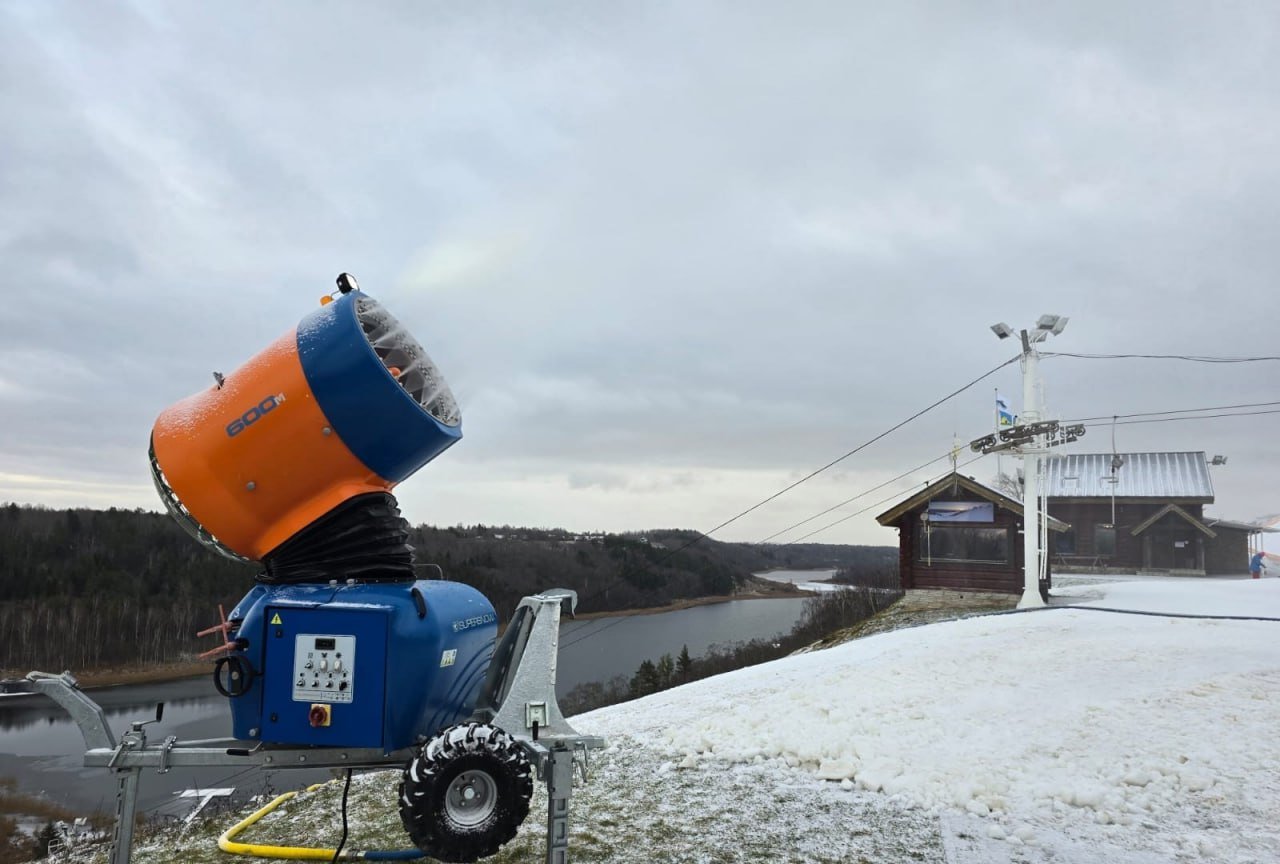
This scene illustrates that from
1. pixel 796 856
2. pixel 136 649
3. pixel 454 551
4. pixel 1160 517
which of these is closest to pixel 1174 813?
pixel 796 856

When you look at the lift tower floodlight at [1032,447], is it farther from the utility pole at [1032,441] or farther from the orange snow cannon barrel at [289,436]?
the orange snow cannon barrel at [289,436]

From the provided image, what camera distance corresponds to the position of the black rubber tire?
3.77m

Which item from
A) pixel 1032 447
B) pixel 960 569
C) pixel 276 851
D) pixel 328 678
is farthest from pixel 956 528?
pixel 328 678

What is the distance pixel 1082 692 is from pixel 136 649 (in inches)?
2499

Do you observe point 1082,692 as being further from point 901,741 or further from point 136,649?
point 136,649

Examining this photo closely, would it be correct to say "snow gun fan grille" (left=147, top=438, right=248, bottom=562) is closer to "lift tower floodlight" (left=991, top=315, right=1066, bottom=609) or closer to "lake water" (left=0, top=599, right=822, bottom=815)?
"lake water" (left=0, top=599, right=822, bottom=815)

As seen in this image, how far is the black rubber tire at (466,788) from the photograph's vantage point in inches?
148

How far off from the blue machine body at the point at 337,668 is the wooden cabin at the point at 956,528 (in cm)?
1923

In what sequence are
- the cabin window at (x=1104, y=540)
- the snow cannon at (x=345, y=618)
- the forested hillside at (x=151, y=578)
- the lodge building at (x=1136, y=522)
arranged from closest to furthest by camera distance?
the snow cannon at (x=345, y=618), the lodge building at (x=1136, y=522), the cabin window at (x=1104, y=540), the forested hillside at (x=151, y=578)

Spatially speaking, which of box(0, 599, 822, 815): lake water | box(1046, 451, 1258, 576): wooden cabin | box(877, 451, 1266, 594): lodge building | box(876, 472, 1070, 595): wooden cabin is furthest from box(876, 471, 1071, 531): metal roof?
box(1046, 451, 1258, 576): wooden cabin

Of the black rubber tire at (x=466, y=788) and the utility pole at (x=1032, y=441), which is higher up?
the utility pole at (x=1032, y=441)

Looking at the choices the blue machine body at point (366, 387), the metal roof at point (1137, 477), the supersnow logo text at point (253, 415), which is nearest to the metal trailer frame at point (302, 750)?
the blue machine body at point (366, 387)

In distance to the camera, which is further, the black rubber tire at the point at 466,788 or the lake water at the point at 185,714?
the lake water at the point at 185,714

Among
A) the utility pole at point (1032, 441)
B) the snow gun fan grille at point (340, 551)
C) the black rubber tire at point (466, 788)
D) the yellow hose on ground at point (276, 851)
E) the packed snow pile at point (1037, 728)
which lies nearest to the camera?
the black rubber tire at point (466, 788)
